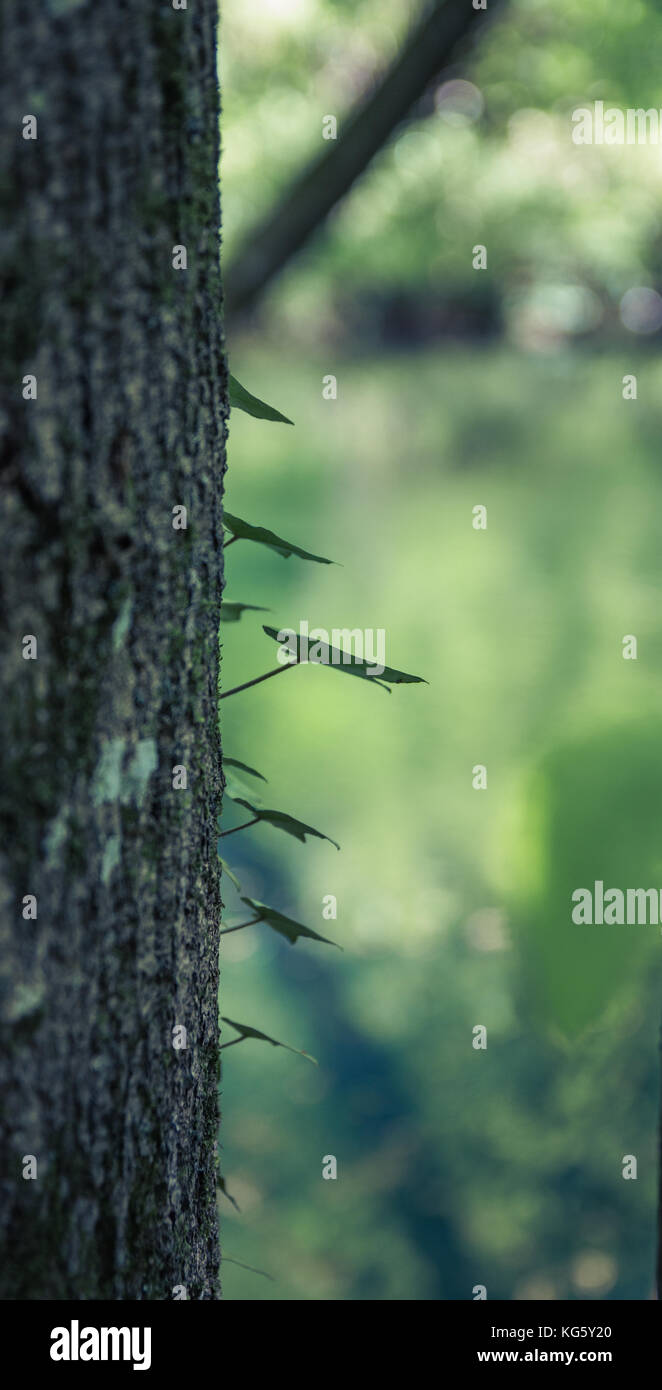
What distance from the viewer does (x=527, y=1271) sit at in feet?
7.65

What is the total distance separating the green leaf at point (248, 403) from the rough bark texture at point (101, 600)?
0.30ft

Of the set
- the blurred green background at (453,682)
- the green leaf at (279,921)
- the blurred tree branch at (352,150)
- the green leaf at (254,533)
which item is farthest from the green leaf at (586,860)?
the green leaf at (254,533)

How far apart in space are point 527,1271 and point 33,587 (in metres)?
2.31

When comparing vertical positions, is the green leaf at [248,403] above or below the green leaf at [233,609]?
above

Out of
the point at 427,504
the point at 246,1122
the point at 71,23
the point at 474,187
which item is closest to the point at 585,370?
the point at 427,504

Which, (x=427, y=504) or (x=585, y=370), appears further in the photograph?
(x=585, y=370)

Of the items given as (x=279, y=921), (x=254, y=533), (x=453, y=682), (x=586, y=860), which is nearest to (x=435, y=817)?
(x=453, y=682)

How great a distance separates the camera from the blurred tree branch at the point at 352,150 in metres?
0.96

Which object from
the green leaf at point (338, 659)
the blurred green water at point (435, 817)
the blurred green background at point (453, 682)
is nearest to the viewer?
the green leaf at point (338, 659)

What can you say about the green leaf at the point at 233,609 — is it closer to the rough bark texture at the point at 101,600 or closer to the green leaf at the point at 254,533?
the green leaf at the point at 254,533

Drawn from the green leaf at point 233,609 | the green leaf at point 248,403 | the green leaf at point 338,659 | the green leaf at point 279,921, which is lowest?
the green leaf at point 279,921

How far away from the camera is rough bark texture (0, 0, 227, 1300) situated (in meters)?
0.48

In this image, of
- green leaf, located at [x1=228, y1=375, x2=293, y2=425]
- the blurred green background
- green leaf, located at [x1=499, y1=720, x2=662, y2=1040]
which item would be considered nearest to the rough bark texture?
green leaf, located at [x1=228, y1=375, x2=293, y2=425]

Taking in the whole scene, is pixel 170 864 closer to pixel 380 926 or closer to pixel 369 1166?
pixel 369 1166
